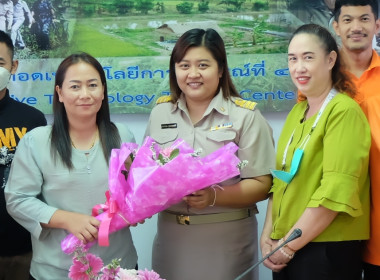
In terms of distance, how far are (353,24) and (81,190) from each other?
1212mm

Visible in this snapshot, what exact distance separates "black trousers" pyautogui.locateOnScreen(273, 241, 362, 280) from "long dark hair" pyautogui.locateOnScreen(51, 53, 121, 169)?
77cm

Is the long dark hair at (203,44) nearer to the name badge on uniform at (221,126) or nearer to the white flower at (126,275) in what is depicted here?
the name badge on uniform at (221,126)

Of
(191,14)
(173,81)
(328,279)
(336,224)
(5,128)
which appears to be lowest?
(328,279)

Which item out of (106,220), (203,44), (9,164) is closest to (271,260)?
(106,220)

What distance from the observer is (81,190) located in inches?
67.3

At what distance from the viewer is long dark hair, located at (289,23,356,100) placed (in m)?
1.67

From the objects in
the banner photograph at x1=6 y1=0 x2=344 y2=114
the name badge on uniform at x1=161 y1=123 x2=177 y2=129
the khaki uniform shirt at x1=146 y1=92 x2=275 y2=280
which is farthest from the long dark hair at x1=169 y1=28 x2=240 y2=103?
the banner photograph at x1=6 y1=0 x2=344 y2=114

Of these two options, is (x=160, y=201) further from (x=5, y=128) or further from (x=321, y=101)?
(x=5, y=128)

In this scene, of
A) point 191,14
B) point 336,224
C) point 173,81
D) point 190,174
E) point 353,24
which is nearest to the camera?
point 190,174

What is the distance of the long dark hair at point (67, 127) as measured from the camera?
5.67ft

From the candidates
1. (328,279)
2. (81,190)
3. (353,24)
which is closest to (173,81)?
(81,190)

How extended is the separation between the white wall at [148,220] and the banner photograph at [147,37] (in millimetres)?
50

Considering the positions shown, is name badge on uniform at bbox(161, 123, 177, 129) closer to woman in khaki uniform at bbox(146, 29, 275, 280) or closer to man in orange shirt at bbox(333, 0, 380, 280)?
woman in khaki uniform at bbox(146, 29, 275, 280)

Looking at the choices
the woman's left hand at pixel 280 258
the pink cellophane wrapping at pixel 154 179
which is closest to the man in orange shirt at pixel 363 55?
the woman's left hand at pixel 280 258
